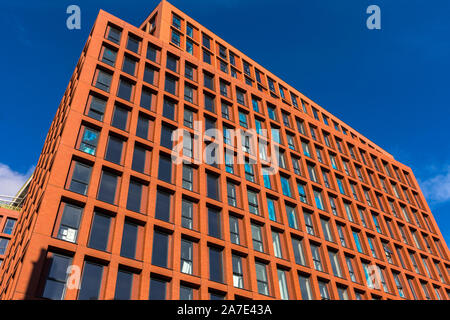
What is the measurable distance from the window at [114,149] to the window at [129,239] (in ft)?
15.3

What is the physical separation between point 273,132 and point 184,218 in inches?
640

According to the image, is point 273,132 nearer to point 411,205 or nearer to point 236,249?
point 236,249

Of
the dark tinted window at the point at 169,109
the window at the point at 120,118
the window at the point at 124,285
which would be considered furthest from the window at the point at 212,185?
the window at the point at 124,285

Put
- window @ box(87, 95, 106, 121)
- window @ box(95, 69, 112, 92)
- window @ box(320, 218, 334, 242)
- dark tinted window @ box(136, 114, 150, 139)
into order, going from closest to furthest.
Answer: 1. window @ box(87, 95, 106, 121)
2. dark tinted window @ box(136, 114, 150, 139)
3. window @ box(95, 69, 112, 92)
4. window @ box(320, 218, 334, 242)

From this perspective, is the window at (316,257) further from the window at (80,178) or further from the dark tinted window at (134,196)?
the window at (80,178)

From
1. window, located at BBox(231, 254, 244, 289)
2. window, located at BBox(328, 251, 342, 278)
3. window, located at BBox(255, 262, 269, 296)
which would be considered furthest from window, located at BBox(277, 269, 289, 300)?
window, located at BBox(328, 251, 342, 278)

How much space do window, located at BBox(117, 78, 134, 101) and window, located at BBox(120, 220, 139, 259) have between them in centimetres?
1091

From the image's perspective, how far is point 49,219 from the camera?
20719mm

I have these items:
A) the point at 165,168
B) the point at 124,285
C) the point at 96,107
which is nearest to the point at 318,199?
the point at 165,168

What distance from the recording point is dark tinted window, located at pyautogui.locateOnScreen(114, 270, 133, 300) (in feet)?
68.5

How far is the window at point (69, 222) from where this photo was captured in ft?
69.4

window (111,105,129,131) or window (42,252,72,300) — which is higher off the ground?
window (111,105,129,131)

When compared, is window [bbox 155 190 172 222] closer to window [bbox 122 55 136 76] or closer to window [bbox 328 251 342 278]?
window [bbox 122 55 136 76]

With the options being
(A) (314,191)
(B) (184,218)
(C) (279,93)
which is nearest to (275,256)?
(B) (184,218)
